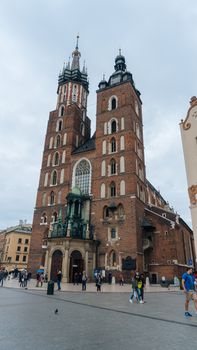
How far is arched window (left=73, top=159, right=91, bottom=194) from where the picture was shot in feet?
120

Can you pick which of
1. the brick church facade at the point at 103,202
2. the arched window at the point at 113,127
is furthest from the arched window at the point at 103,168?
the arched window at the point at 113,127

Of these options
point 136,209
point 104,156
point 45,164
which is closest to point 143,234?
point 136,209

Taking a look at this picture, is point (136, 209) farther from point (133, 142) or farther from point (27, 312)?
point (27, 312)

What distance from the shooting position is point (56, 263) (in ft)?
93.1

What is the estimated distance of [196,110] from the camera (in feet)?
42.2

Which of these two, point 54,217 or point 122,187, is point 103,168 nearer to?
point 122,187

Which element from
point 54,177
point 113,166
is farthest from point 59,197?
point 113,166

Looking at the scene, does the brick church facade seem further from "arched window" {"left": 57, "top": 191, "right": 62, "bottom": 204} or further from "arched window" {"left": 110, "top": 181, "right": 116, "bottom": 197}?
"arched window" {"left": 57, "top": 191, "right": 62, "bottom": 204}

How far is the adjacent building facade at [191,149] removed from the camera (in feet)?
38.5

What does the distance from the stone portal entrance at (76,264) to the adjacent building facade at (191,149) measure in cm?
1968

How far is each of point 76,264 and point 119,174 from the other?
42.6 ft

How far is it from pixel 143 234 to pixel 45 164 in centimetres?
2040

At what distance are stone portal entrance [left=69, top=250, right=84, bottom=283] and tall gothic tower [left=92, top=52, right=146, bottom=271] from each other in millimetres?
2804

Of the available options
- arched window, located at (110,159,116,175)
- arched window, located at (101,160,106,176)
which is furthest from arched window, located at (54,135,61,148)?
arched window, located at (110,159,116,175)
